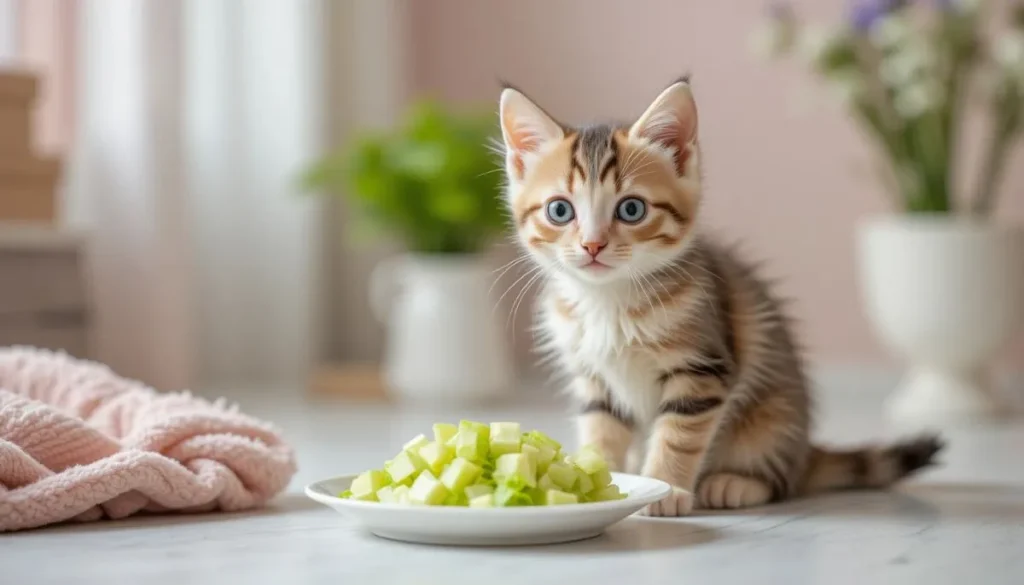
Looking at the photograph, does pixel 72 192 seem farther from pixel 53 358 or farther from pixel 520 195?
pixel 520 195

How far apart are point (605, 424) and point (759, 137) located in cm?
214

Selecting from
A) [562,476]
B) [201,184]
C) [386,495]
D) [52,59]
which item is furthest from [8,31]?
[562,476]

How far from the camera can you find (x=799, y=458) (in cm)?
181

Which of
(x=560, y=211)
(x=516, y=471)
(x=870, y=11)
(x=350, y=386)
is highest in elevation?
(x=870, y=11)

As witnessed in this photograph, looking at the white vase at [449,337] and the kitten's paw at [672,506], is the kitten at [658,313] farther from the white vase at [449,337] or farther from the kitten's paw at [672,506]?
the white vase at [449,337]

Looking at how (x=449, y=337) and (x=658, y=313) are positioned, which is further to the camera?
(x=449, y=337)

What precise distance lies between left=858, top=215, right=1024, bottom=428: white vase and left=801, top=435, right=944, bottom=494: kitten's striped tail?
3.27 feet

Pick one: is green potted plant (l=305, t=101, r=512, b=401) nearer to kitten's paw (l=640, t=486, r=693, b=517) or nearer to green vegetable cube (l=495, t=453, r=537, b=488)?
kitten's paw (l=640, t=486, r=693, b=517)

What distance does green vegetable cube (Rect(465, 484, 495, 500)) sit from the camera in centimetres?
140

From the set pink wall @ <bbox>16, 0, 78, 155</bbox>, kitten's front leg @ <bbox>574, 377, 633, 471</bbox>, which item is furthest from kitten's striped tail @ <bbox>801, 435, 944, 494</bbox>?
pink wall @ <bbox>16, 0, 78, 155</bbox>

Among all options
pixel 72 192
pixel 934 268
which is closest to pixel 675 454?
pixel 934 268

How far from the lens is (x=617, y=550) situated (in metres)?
1.41

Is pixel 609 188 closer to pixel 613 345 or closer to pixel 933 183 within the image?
pixel 613 345

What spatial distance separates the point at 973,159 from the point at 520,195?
2.18 meters
